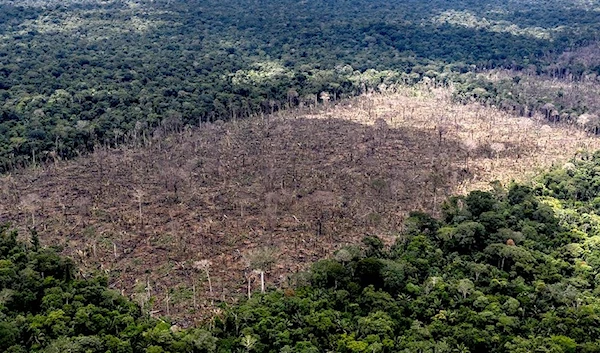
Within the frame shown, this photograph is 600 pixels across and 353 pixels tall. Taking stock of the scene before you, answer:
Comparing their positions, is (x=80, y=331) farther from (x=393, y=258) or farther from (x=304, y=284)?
(x=393, y=258)

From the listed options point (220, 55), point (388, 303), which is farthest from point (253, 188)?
point (220, 55)

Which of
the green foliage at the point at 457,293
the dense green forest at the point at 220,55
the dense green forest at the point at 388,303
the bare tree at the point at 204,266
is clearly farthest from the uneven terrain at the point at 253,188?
the green foliage at the point at 457,293

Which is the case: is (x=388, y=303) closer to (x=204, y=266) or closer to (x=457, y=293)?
(x=457, y=293)

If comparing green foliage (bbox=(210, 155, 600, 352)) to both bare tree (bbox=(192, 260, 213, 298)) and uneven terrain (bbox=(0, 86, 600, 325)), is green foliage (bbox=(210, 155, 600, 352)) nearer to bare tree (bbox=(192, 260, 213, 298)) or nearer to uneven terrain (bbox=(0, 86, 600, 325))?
uneven terrain (bbox=(0, 86, 600, 325))

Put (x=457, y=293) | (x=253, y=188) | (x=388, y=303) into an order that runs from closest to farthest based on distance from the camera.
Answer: (x=388, y=303), (x=457, y=293), (x=253, y=188)

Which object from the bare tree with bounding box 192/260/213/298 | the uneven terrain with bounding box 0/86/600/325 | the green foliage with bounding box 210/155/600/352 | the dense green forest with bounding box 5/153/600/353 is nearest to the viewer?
Result: the dense green forest with bounding box 5/153/600/353

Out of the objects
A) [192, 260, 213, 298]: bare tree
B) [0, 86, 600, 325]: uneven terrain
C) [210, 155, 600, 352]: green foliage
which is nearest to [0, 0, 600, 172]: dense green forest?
[0, 86, 600, 325]: uneven terrain
